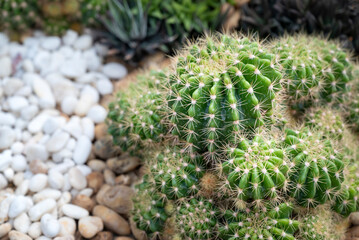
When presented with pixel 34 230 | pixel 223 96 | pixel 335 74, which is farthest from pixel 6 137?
pixel 335 74

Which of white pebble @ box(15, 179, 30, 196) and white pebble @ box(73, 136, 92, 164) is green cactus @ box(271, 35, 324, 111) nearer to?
white pebble @ box(73, 136, 92, 164)

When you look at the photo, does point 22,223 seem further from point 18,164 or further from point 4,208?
point 18,164

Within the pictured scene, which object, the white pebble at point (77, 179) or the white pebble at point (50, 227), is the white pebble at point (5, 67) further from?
the white pebble at point (50, 227)

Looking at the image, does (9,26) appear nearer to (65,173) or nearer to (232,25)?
(65,173)

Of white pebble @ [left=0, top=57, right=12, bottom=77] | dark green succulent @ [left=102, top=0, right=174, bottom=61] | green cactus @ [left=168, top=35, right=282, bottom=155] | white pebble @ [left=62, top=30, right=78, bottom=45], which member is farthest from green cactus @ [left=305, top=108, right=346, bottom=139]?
white pebble @ [left=0, top=57, right=12, bottom=77]

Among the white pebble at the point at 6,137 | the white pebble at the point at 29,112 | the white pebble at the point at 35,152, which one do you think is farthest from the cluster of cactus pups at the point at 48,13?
the white pebble at the point at 35,152

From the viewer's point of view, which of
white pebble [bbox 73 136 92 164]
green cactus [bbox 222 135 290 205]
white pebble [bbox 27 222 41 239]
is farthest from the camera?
white pebble [bbox 73 136 92 164]
